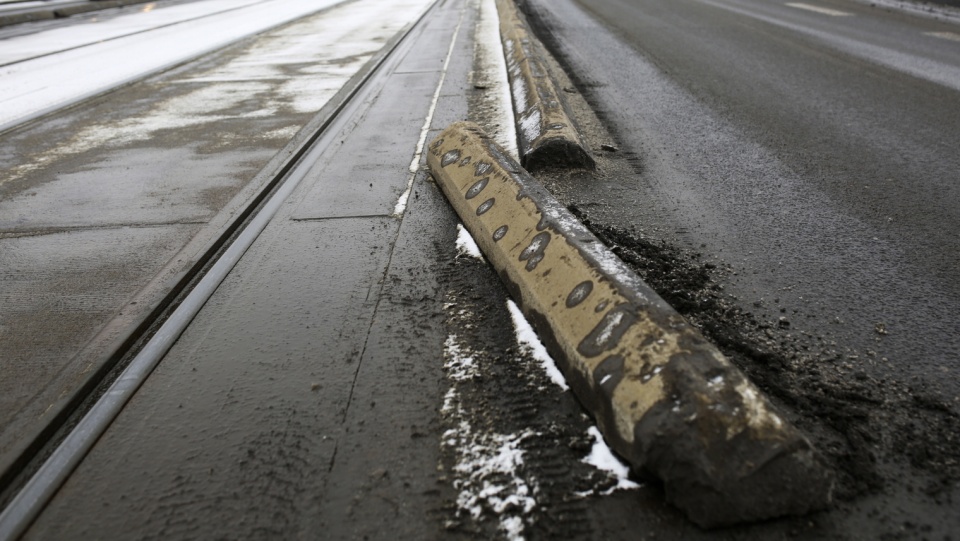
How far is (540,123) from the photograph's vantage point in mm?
4898

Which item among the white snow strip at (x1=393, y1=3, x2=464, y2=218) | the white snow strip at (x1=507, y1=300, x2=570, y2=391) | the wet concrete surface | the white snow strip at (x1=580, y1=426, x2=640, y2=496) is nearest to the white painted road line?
the white snow strip at (x1=393, y1=3, x2=464, y2=218)

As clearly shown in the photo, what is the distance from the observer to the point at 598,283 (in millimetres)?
2328

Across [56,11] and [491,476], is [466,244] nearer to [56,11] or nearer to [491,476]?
[491,476]

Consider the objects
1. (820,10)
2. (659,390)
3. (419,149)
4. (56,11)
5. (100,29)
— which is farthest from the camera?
(56,11)

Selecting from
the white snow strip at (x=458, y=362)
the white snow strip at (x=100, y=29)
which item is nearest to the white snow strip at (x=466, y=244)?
the white snow strip at (x=458, y=362)

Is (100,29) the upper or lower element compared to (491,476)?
upper

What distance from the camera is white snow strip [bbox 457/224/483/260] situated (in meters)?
3.29

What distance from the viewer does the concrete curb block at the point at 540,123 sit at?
4.48 metres

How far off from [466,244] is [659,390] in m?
1.72

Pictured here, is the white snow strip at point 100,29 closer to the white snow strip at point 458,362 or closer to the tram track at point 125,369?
the tram track at point 125,369

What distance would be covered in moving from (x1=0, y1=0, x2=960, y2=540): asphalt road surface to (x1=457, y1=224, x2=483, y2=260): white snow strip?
2 centimetres

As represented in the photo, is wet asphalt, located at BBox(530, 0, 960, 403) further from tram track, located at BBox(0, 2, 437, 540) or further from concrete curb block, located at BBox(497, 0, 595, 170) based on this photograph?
tram track, located at BBox(0, 2, 437, 540)

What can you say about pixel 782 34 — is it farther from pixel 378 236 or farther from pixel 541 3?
pixel 378 236

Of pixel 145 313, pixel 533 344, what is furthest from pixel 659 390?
pixel 145 313
